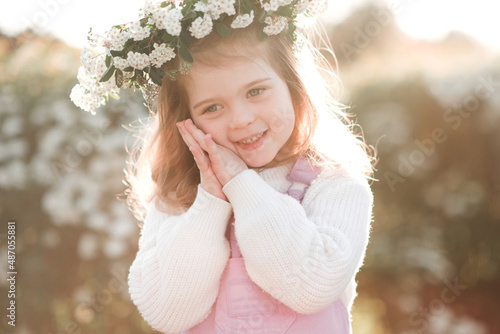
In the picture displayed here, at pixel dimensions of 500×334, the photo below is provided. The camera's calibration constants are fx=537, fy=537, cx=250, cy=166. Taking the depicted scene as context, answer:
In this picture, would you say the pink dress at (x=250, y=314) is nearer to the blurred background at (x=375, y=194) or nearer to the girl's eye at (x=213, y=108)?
the girl's eye at (x=213, y=108)

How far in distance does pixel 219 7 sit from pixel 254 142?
23.2 inches

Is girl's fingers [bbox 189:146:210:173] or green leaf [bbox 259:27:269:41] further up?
green leaf [bbox 259:27:269:41]

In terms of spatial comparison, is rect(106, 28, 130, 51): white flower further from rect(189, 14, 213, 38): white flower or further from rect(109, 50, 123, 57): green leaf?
rect(189, 14, 213, 38): white flower

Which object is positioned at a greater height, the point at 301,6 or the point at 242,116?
the point at 301,6

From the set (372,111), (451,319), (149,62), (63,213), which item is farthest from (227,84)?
(451,319)

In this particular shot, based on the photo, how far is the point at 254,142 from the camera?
2369mm

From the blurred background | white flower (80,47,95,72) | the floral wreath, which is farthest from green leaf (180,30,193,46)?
the blurred background

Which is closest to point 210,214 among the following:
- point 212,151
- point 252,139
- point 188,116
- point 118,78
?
point 212,151

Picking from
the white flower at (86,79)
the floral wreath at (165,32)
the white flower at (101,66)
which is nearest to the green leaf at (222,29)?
the floral wreath at (165,32)

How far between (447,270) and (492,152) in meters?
1.13

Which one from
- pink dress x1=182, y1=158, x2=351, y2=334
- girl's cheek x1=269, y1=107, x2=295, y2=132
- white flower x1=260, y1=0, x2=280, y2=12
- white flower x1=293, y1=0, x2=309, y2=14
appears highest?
white flower x1=260, y1=0, x2=280, y2=12

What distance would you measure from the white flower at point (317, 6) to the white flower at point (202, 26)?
0.48 metres

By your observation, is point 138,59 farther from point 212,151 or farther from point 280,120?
point 280,120

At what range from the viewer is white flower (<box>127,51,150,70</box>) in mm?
2243
